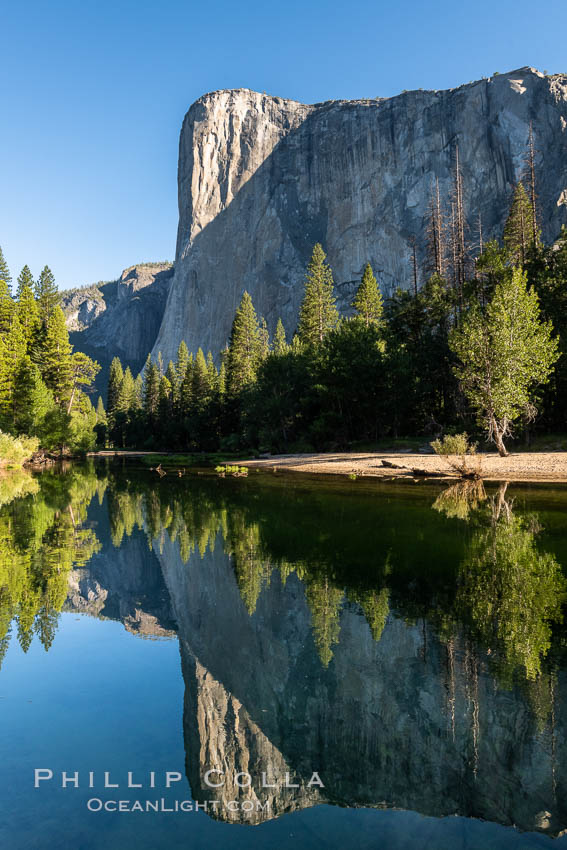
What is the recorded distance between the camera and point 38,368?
147 feet

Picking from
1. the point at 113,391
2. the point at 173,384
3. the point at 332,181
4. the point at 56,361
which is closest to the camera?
the point at 56,361

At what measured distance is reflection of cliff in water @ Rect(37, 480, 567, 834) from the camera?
405 centimetres

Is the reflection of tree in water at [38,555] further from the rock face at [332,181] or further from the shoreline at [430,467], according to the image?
the rock face at [332,181]

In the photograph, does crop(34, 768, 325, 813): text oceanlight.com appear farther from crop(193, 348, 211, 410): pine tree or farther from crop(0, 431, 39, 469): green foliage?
crop(193, 348, 211, 410): pine tree

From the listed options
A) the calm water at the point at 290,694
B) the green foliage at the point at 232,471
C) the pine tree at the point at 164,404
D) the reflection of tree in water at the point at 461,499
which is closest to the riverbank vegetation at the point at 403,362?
the reflection of tree in water at the point at 461,499

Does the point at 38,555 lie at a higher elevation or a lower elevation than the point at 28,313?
Answer: lower

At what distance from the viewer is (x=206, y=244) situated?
400ft

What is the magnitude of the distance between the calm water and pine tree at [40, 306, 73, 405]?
1601 inches

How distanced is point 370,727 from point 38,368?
4610 centimetres

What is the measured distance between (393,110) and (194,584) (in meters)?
119

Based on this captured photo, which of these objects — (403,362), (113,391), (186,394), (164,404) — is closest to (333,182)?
(113,391)

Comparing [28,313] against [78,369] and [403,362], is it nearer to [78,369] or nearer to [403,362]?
[78,369]

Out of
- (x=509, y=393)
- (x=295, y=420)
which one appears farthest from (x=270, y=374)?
(x=509, y=393)

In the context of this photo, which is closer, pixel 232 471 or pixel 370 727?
pixel 370 727
